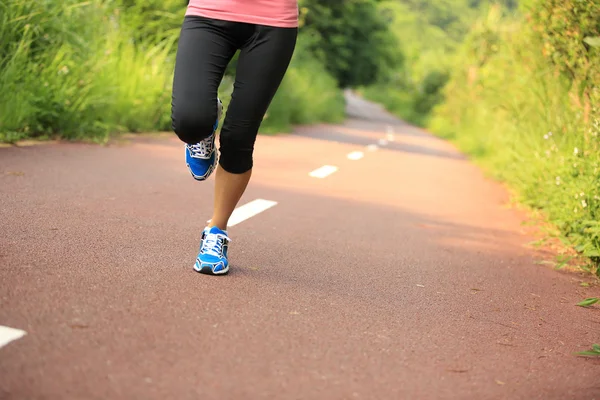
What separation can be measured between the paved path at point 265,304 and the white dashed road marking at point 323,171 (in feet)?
9.34

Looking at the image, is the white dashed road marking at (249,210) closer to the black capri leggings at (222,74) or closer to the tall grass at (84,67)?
the black capri leggings at (222,74)

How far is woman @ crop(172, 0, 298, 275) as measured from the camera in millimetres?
4012

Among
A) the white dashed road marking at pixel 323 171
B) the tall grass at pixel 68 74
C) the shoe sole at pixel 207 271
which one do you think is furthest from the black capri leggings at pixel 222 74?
the white dashed road marking at pixel 323 171

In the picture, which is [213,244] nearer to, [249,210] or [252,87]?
[252,87]

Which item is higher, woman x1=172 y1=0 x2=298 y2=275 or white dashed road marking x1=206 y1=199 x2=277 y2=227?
woman x1=172 y1=0 x2=298 y2=275

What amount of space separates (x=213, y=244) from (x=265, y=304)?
0.59m

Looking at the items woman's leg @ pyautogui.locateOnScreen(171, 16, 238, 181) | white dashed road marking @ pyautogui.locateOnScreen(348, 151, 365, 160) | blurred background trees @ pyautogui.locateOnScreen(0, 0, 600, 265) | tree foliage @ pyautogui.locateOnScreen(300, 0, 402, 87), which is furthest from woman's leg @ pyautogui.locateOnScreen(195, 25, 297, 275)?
tree foliage @ pyautogui.locateOnScreen(300, 0, 402, 87)

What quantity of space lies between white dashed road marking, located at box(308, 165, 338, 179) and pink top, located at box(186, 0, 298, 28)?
20.6ft

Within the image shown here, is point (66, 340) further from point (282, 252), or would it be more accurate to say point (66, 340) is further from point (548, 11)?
point (548, 11)

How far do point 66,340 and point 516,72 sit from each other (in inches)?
409

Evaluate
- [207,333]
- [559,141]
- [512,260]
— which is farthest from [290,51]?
[559,141]

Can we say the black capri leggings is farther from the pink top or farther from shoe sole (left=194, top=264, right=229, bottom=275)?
shoe sole (left=194, top=264, right=229, bottom=275)

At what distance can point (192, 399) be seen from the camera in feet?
8.43

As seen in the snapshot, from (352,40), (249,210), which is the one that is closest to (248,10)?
(249,210)
